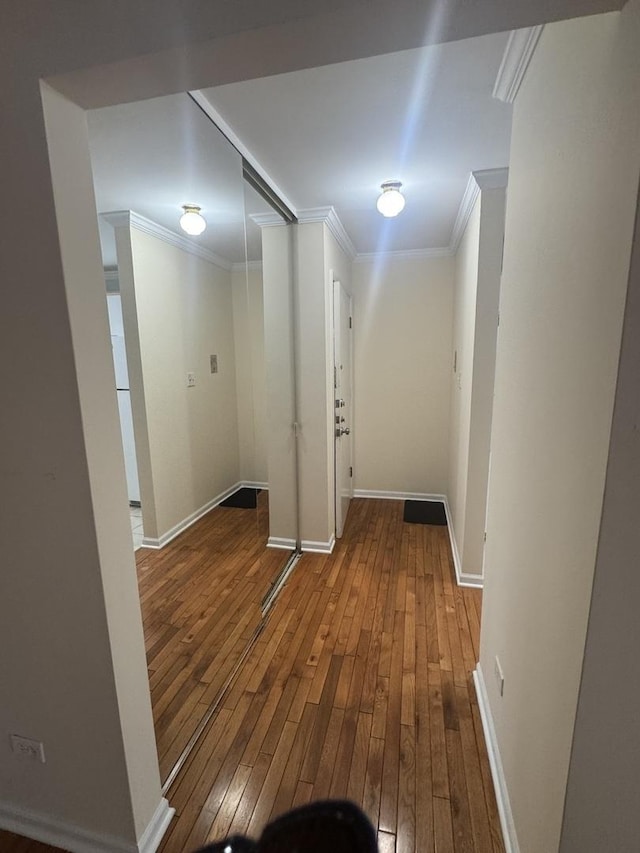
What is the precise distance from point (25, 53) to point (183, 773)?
2.24 meters

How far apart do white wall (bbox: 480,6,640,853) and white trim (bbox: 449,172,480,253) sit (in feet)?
2.98

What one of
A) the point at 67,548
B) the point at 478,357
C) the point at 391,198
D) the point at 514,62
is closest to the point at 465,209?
the point at 391,198

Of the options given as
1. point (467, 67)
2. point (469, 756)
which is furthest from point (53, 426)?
point (469, 756)

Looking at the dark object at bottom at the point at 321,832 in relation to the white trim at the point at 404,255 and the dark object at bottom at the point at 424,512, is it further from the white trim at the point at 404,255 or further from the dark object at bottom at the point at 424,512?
the white trim at the point at 404,255

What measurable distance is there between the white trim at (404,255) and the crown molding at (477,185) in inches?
32.4

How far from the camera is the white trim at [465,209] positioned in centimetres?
229

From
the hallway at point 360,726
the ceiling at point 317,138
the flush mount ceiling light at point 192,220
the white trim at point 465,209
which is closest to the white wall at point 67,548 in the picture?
the hallway at point 360,726

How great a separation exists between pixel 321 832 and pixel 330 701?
1663 mm

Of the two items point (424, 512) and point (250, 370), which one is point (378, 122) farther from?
point (424, 512)

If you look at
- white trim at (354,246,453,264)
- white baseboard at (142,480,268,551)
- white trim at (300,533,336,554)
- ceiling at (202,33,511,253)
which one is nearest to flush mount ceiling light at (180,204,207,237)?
ceiling at (202,33,511,253)

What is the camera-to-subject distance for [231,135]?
1.74m

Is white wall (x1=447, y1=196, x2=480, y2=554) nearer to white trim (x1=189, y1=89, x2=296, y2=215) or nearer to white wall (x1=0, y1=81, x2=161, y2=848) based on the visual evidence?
white trim (x1=189, y1=89, x2=296, y2=215)

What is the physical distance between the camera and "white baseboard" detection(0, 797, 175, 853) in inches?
48.3

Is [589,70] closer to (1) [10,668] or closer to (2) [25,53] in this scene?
(2) [25,53]
